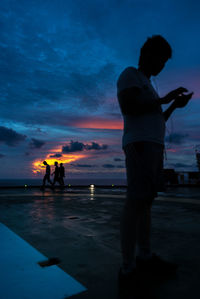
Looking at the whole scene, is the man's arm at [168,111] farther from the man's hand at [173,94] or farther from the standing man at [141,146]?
the man's hand at [173,94]

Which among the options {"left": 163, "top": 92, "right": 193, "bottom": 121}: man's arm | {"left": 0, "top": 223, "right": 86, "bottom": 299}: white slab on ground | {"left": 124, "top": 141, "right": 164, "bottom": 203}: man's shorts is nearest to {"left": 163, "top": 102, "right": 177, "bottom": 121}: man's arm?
{"left": 163, "top": 92, "right": 193, "bottom": 121}: man's arm

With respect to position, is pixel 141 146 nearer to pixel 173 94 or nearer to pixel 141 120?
pixel 141 120

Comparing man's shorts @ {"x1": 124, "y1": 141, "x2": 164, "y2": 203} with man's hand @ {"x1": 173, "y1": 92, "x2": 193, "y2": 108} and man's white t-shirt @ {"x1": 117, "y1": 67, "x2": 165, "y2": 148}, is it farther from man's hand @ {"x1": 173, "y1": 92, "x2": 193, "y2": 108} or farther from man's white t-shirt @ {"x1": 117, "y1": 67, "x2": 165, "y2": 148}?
man's hand @ {"x1": 173, "y1": 92, "x2": 193, "y2": 108}

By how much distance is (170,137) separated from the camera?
207cm

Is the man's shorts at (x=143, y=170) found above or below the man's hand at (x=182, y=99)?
below

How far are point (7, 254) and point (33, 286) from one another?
2.54 feet

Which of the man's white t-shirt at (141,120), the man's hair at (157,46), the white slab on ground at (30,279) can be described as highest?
the man's hair at (157,46)

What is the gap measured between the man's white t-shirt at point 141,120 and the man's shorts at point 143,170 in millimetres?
56

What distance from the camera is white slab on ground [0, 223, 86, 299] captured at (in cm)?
146

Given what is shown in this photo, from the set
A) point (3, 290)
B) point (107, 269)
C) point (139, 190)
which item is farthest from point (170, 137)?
point (3, 290)

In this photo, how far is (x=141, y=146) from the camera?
1686 millimetres

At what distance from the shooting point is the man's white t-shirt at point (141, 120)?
171cm

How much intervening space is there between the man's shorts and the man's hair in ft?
2.58

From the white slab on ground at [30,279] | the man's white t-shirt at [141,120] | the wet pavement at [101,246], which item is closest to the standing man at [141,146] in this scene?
the man's white t-shirt at [141,120]
